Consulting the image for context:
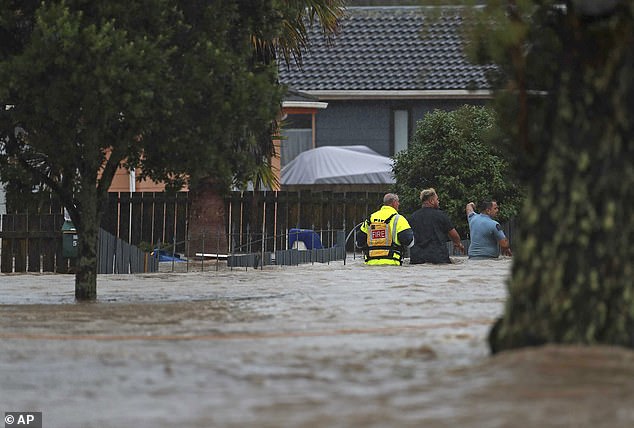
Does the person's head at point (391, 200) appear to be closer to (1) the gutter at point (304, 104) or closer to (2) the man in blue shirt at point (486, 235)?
(2) the man in blue shirt at point (486, 235)

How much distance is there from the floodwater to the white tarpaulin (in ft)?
63.7

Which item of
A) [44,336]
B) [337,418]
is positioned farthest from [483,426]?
[44,336]

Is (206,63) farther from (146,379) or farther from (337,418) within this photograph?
(337,418)

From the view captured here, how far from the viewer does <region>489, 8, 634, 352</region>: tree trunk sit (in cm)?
853

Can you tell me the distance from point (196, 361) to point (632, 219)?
2760mm

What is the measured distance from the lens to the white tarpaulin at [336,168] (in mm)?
35000

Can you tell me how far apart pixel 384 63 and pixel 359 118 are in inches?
63.8

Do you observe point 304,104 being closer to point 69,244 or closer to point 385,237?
point 385,237

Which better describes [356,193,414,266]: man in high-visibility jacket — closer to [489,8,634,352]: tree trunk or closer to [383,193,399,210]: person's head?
[383,193,399,210]: person's head

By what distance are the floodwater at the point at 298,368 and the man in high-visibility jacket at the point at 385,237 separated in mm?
7255

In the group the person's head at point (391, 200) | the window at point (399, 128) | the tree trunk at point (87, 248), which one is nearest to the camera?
the tree trunk at point (87, 248)

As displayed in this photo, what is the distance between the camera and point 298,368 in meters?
8.85

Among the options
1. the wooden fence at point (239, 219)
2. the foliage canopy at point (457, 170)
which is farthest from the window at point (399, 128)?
the foliage canopy at point (457, 170)

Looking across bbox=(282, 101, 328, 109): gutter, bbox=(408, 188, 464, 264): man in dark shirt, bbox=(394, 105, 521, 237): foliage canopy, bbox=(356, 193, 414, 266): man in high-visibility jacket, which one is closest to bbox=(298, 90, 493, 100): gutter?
bbox=(282, 101, 328, 109): gutter
